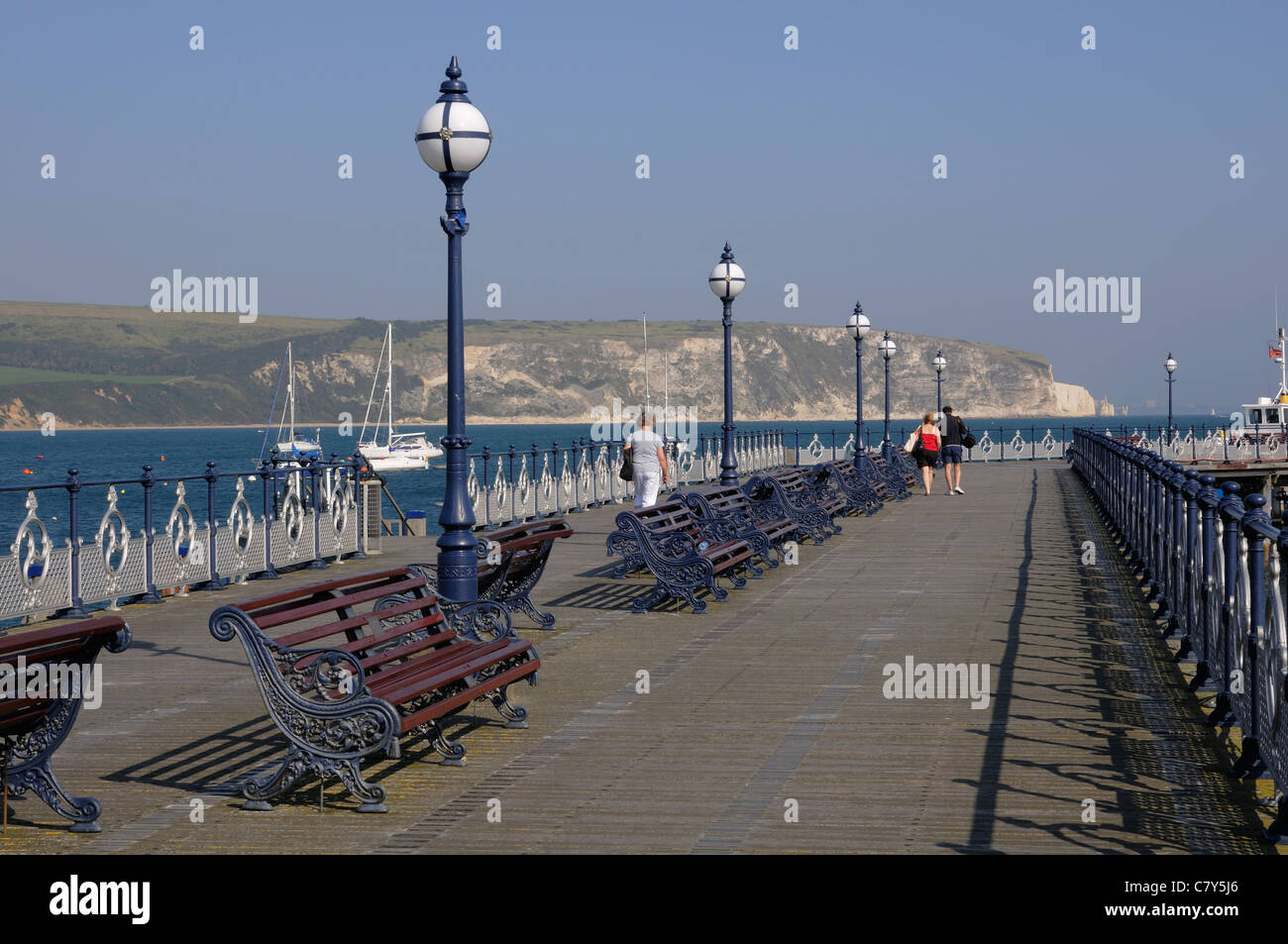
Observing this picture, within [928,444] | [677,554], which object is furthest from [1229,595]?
[928,444]

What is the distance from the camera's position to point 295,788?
706 centimetres

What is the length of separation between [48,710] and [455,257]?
A: 17.0 feet

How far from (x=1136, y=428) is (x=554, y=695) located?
7054 centimetres

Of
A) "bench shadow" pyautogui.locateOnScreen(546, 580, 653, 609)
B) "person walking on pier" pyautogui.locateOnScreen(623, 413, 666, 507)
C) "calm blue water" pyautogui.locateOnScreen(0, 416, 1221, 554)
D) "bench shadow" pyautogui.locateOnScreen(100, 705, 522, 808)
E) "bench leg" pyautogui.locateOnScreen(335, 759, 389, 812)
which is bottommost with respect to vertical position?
"calm blue water" pyautogui.locateOnScreen(0, 416, 1221, 554)

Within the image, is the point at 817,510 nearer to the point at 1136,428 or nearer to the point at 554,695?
the point at 554,695

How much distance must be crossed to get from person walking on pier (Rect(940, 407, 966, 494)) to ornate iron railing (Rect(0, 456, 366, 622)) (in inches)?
653

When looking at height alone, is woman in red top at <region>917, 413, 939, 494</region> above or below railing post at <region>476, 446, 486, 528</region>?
above

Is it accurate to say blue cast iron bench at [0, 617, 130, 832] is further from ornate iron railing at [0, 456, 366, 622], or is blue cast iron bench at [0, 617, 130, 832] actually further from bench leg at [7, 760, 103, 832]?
ornate iron railing at [0, 456, 366, 622]

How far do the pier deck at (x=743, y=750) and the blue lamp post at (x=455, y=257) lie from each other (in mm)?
975

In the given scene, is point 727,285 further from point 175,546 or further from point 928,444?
point 928,444

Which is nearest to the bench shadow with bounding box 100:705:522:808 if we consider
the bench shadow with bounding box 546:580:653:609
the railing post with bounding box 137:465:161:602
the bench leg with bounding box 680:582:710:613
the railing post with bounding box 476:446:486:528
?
the bench leg with bounding box 680:582:710:613

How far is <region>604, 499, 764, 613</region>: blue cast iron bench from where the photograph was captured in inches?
522

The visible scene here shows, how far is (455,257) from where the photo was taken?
10.6 metres
